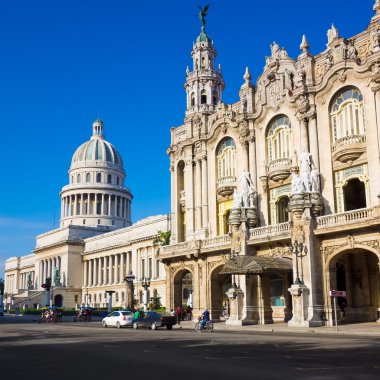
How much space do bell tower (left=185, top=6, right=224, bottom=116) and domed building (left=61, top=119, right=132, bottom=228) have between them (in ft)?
272

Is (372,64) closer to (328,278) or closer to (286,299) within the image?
(328,278)

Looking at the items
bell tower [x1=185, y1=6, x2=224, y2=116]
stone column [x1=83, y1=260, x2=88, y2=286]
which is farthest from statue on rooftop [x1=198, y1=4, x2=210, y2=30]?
stone column [x1=83, y1=260, x2=88, y2=286]

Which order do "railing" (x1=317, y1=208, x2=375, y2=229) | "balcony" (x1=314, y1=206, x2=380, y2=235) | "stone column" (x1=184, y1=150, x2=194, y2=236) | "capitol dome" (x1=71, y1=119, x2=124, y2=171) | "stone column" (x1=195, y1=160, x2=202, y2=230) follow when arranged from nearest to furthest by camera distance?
"balcony" (x1=314, y1=206, x2=380, y2=235) → "railing" (x1=317, y1=208, x2=375, y2=229) → "stone column" (x1=195, y1=160, x2=202, y2=230) → "stone column" (x1=184, y1=150, x2=194, y2=236) → "capitol dome" (x1=71, y1=119, x2=124, y2=171)

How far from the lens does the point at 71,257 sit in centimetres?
12606

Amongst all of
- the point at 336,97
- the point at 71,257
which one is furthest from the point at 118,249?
the point at 336,97

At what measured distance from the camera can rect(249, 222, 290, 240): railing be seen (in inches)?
1714

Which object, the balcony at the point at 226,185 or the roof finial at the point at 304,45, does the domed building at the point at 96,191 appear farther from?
the roof finial at the point at 304,45

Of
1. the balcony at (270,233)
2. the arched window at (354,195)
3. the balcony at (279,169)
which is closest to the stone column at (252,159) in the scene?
the balcony at (279,169)

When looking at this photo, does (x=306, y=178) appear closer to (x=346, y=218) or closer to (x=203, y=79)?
(x=346, y=218)

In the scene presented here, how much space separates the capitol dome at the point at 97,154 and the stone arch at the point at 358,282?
112 m

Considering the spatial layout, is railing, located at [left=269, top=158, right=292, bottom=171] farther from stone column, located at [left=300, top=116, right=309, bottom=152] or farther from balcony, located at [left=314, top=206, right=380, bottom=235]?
balcony, located at [left=314, top=206, right=380, bottom=235]

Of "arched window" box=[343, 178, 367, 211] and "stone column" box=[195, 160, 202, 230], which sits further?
"stone column" box=[195, 160, 202, 230]

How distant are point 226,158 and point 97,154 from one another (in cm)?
10046

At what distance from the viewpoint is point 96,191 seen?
14425 centimetres
